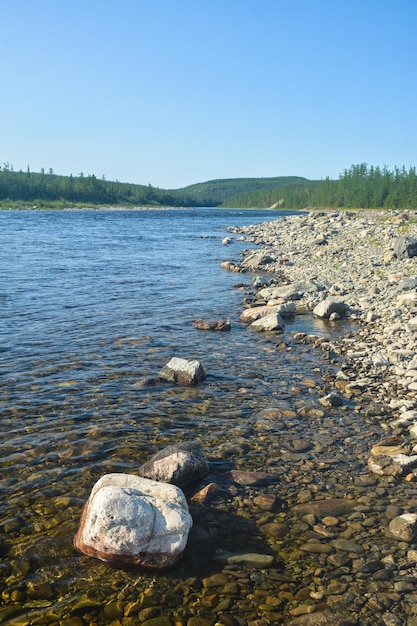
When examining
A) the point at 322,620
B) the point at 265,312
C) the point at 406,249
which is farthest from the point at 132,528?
the point at 406,249

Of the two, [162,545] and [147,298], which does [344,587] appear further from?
[147,298]

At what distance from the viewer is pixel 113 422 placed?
8.79 m

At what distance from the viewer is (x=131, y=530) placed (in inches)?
205

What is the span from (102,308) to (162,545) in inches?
539

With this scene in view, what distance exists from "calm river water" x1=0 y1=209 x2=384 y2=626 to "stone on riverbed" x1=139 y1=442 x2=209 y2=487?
406mm

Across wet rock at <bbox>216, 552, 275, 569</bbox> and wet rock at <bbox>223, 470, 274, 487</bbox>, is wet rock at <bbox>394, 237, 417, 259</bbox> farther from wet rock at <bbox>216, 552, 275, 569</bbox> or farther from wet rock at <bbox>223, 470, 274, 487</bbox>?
wet rock at <bbox>216, 552, 275, 569</bbox>

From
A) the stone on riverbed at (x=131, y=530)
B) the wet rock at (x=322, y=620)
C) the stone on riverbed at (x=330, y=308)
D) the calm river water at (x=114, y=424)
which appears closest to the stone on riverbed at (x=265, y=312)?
the calm river water at (x=114, y=424)

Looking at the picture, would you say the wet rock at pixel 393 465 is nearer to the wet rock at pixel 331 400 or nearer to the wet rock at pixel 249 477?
the wet rock at pixel 249 477

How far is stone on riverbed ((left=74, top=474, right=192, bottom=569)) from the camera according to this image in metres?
5.22

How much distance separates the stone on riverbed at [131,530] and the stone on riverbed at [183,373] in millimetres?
5184

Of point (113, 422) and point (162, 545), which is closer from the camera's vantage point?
point (162, 545)

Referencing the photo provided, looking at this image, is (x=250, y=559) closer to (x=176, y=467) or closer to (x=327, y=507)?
(x=327, y=507)

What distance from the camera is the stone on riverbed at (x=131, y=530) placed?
17.1ft

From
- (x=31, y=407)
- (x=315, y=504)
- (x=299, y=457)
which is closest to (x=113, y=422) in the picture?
(x=31, y=407)
